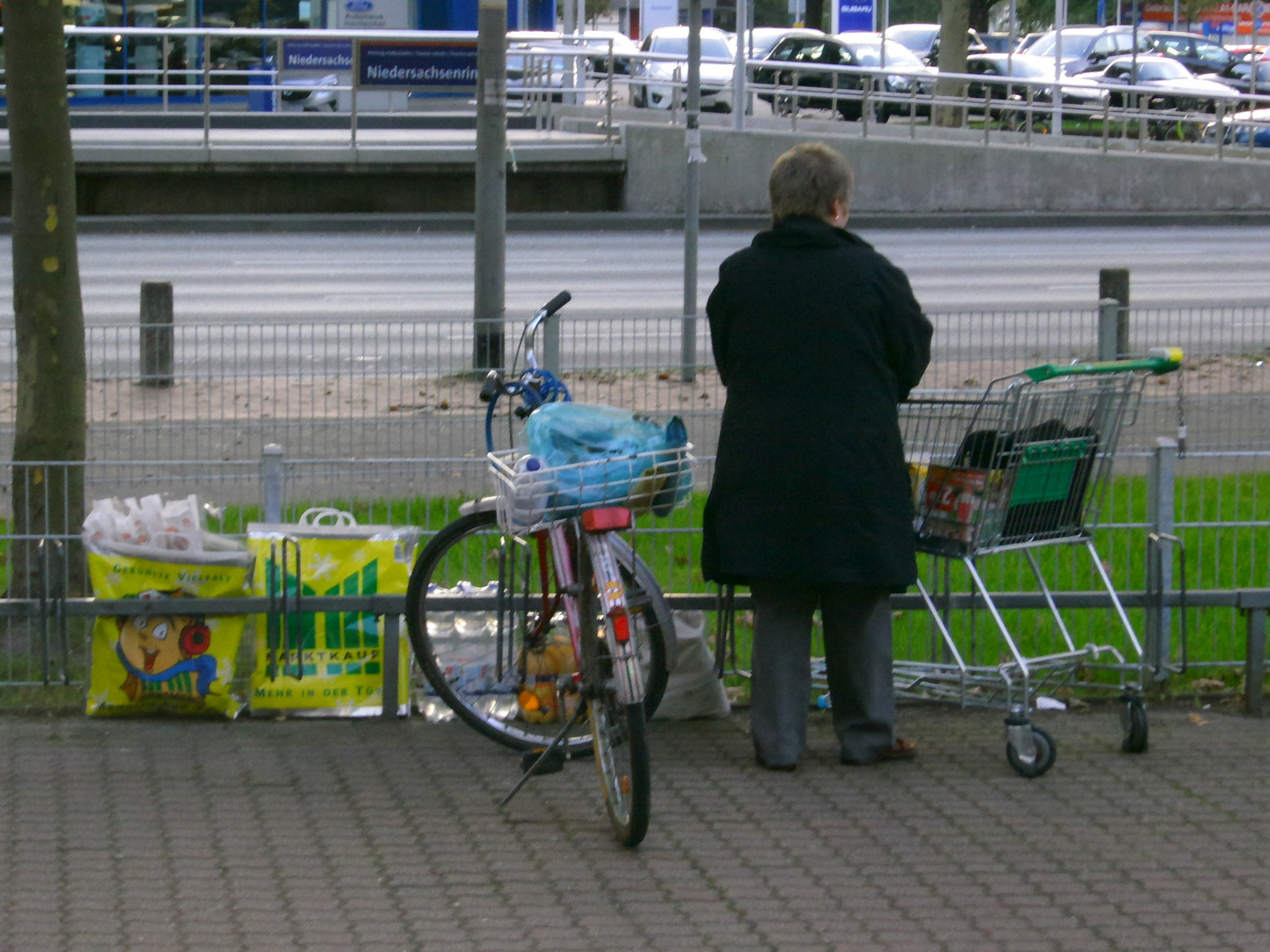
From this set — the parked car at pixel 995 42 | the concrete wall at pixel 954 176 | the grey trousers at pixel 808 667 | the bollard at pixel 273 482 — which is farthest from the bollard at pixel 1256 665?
the parked car at pixel 995 42

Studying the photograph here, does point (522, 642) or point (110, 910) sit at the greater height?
point (522, 642)

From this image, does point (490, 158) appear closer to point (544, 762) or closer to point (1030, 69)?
point (544, 762)

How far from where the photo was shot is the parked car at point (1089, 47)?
137ft

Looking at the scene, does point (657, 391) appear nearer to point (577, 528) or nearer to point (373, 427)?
point (373, 427)

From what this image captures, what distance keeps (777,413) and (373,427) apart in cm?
301

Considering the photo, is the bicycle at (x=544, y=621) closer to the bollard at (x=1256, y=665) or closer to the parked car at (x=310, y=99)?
the bollard at (x=1256, y=665)

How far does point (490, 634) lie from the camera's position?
586 centimetres

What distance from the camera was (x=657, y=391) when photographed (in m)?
9.09

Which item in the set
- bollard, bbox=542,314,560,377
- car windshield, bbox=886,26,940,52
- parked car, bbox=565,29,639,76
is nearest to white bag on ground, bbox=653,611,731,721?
bollard, bbox=542,314,560,377

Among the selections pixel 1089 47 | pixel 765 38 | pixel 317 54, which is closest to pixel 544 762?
pixel 317 54

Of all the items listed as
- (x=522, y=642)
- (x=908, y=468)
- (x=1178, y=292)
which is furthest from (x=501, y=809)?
(x=1178, y=292)

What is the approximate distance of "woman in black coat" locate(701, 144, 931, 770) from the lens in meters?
5.05

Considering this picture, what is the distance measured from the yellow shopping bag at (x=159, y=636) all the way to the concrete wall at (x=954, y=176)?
19.8 m

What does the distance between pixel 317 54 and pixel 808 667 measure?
66.9 feet
